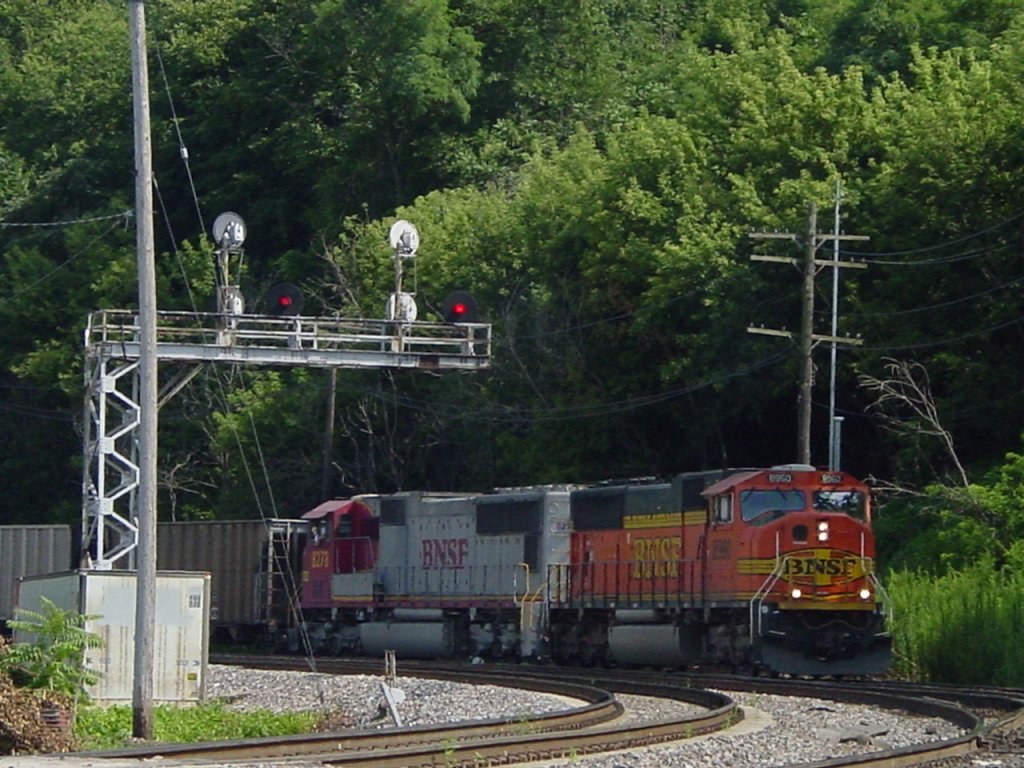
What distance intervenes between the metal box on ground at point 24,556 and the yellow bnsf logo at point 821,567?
724 inches

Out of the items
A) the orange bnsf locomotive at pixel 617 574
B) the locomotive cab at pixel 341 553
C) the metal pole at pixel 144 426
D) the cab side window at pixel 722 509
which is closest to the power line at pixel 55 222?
the locomotive cab at pixel 341 553

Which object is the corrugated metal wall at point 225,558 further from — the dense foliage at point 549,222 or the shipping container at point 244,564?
the dense foliage at point 549,222

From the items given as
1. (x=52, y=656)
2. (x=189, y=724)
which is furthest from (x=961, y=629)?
(x=52, y=656)

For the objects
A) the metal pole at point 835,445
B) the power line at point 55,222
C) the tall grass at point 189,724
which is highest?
the power line at point 55,222

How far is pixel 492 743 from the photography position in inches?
627

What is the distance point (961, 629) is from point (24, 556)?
20978 millimetres

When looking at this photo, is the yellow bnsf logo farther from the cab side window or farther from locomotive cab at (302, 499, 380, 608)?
locomotive cab at (302, 499, 380, 608)

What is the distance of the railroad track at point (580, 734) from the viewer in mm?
15250

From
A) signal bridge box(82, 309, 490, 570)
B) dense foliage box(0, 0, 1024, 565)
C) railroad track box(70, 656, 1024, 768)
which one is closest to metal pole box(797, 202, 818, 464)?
dense foliage box(0, 0, 1024, 565)

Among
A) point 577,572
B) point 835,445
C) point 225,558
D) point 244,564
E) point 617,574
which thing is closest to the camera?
point 617,574

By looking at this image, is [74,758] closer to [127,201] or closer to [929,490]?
[929,490]

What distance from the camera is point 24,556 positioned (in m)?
39.9

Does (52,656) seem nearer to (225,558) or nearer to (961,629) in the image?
(961,629)

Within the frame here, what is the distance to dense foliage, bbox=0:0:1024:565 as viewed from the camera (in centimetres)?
4219
